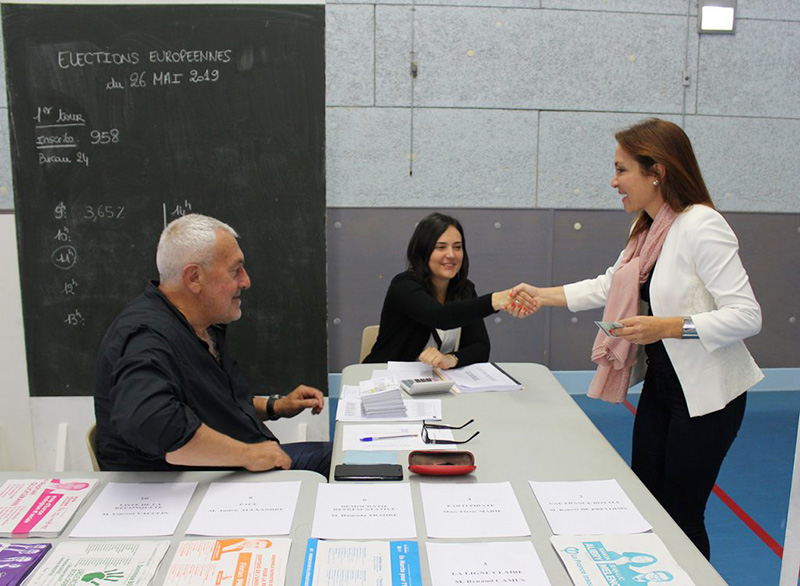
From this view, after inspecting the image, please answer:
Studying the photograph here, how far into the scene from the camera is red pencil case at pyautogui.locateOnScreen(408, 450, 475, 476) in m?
1.68

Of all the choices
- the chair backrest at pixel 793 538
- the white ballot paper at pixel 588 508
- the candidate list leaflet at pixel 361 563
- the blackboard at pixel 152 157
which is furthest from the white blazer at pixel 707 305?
the blackboard at pixel 152 157

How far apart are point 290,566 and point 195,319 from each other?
1.00 m

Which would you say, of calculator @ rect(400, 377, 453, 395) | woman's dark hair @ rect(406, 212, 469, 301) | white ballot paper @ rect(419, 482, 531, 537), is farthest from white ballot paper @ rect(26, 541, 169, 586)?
woman's dark hair @ rect(406, 212, 469, 301)

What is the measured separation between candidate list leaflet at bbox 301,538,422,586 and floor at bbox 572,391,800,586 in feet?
6.05

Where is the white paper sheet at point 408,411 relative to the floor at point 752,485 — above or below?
above

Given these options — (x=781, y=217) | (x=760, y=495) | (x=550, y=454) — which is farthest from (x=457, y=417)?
(x=781, y=217)

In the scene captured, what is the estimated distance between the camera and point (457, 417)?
2.15 m

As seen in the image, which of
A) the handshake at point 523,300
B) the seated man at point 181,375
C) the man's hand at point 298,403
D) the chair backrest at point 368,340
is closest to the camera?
the seated man at point 181,375

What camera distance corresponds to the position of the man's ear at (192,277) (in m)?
1.97

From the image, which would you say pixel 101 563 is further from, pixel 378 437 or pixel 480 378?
pixel 480 378

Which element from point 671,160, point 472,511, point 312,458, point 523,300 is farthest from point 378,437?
point 671,160

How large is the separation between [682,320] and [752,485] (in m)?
1.90

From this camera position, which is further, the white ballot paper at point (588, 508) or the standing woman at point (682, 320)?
the standing woman at point (682, 320)

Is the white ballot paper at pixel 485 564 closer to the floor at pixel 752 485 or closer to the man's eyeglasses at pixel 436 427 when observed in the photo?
the man's eyeglasses at pixel 436 427
